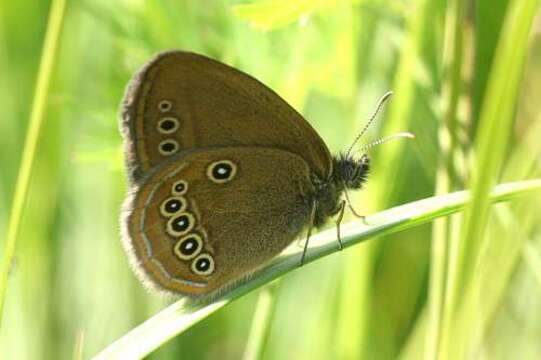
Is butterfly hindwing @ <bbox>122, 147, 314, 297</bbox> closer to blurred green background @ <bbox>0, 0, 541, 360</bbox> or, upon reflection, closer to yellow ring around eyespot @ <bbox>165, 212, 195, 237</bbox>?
yellow ring around eyespot @ <bbox>165, 212, 195, 237</bbox>

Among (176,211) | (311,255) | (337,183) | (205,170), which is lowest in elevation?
(311,255)

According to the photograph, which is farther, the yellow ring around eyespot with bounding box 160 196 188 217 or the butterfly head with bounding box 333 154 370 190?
the butterfly head with bounding box 333 154 370 190

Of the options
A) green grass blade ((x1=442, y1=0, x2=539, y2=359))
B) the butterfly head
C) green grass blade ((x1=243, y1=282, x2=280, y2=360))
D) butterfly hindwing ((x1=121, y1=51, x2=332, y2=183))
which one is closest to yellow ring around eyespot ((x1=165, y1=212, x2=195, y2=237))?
butterfly hindwing ((x1=121, y1=51, x2=332, y2=183))

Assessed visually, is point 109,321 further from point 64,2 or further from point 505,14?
point 505,14

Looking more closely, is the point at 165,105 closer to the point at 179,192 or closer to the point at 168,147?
the point at 168,147

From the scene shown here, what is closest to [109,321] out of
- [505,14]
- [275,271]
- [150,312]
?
[150,312]

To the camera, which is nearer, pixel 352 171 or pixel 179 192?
pixel 179 192

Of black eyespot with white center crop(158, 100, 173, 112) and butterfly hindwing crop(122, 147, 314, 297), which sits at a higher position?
black eyespot with white center crop(158, 100, 173, 112)

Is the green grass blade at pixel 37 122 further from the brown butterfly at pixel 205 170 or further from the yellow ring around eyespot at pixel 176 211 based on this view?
the yellow ring around eyespot at pixel 176 211

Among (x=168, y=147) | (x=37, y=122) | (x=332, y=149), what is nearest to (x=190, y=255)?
(x=168, y=147)
